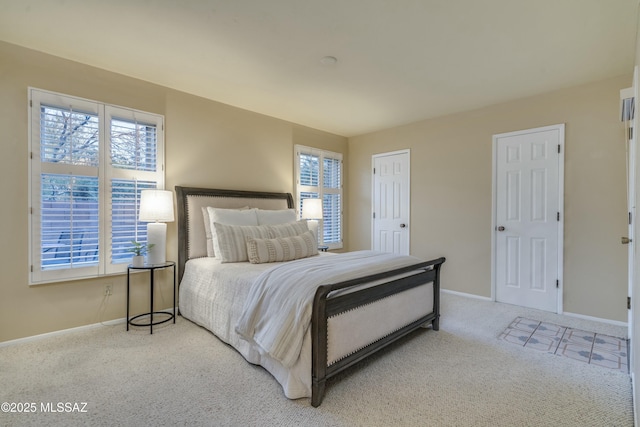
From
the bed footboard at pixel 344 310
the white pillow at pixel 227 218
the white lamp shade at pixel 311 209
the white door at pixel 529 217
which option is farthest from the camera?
the white lamp shade at pixel 311 209

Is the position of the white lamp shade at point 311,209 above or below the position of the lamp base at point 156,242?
above

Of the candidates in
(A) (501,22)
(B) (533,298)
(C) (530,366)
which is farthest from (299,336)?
(B) (533,298)

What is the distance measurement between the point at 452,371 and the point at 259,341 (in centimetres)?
144

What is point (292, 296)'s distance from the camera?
1.91 metres

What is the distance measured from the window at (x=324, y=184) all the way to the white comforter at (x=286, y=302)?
249cm


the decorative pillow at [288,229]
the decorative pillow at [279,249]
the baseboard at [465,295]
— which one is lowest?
the baseboard at [465,295]

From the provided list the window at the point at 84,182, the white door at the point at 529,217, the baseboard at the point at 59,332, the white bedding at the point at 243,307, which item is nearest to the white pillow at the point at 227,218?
the white bedding at the point at 243,307

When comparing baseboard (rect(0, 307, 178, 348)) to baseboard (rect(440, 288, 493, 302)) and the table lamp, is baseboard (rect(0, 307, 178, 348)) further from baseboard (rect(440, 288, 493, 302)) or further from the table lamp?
baseboard (rect(440, 288, 493, 302))

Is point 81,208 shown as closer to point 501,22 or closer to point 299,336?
point 299,336

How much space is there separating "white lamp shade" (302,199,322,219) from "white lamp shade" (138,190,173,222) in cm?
195

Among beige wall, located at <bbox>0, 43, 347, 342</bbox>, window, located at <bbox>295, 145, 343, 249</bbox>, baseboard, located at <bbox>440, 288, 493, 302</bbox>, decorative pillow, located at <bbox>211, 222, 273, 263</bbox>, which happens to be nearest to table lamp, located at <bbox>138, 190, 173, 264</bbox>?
beige wall, located at <bbox>0, 43, 347, 342</bbox>

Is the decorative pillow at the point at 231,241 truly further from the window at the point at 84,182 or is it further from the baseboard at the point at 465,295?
the baseboard at the point at 465,295

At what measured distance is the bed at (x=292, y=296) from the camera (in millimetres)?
1827

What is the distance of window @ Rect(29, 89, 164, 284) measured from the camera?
8.45ft
